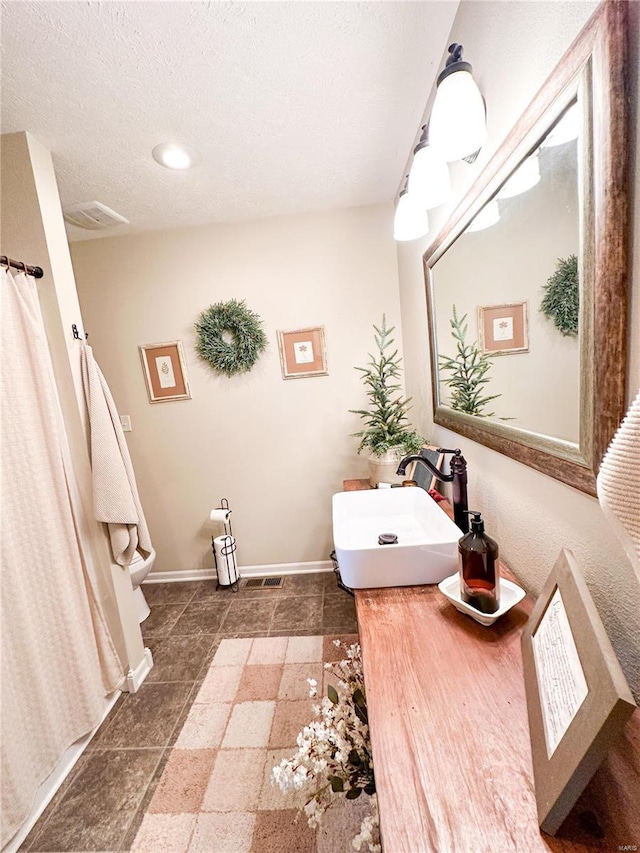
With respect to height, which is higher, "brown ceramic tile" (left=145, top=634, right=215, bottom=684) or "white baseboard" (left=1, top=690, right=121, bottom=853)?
"white baseboard" (left=1, top=690, right=121, bottom=853)

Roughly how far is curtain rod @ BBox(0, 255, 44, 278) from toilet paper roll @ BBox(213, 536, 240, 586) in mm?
1689

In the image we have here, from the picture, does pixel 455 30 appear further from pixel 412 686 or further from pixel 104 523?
pixel 104 523

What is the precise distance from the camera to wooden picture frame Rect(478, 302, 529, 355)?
2.44ft

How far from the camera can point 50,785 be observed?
1.15 meters

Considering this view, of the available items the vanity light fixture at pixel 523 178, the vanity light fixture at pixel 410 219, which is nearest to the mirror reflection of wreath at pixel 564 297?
the vanity light fixture at pixel 523 178

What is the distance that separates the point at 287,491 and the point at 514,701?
1.83m

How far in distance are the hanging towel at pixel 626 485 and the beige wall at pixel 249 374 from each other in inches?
73.4

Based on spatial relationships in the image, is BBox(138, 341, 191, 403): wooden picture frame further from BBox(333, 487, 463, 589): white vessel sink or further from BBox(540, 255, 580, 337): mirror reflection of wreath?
BBox(540, 255, 580, 337): mirror reflection of wreath

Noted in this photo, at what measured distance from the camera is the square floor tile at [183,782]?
1.04 meters

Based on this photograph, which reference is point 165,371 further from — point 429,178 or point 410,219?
point 429,178

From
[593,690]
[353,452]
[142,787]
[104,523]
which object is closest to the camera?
[593,690]

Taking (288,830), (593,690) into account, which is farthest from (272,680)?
(593,690)

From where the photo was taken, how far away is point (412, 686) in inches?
22.5

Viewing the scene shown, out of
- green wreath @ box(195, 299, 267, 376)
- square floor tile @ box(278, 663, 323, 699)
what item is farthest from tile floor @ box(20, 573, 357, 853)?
green wreath @ box(195, 299, 267, 376)
